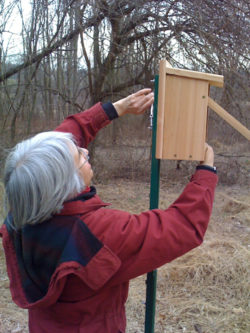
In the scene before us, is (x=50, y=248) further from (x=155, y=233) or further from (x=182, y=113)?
(x=182, y=113)

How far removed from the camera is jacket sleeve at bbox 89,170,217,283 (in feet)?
3.25

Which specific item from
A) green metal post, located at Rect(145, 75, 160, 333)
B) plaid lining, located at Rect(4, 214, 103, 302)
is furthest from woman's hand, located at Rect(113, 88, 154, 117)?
plaid lining, located at Rect(4, 214, 103, 302)

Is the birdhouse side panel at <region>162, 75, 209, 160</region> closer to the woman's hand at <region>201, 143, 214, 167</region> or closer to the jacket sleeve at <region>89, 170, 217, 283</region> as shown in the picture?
the woman's hand at <region>201, 143, 214, 167</region>

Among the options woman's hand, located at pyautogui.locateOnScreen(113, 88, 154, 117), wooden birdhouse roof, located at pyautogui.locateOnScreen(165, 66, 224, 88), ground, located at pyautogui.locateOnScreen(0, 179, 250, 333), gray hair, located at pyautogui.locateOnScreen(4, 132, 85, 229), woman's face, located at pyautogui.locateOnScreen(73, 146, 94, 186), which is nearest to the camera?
gray hair, located at pyautogui.locateOnScreen(4, 132, 85, 229)

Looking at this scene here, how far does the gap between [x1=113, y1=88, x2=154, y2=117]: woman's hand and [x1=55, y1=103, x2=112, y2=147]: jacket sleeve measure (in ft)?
0.29

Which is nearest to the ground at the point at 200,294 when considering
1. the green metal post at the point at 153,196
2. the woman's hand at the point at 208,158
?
the green metal post at the point at 153,196

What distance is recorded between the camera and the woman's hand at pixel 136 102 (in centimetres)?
159

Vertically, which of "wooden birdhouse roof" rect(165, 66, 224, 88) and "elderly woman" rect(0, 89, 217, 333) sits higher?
"wooden birdhouse roof" rect(165, 66, 224, 88)

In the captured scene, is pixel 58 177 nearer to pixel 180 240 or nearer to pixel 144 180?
pixel 180 240

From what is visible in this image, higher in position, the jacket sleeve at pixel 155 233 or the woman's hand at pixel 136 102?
the woman's hand at pixel 136 102

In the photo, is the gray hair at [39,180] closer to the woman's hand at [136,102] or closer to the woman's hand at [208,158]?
the woman's hand at [208,158]

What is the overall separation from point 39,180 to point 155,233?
15.4 inches

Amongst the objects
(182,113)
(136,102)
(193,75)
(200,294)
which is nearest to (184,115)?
(182,113)

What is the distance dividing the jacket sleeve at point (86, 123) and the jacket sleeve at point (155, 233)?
67 centimetres
